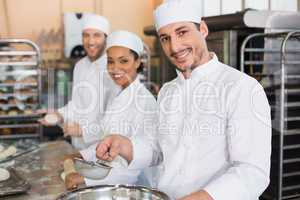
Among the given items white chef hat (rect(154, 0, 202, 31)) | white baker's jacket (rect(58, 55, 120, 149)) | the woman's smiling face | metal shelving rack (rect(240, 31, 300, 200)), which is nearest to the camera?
white chef hat (rect(154, 0, 202, 31))

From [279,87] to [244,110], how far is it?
1.56 m

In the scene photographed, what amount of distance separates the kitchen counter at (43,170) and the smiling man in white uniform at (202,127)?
0.96 feet

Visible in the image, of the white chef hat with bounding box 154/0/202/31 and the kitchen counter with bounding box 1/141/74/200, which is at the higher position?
the white chef hat with bounding box 154/0/202/31

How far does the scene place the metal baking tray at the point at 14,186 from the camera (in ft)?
4.63

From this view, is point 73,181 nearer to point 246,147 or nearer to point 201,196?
point 201,196

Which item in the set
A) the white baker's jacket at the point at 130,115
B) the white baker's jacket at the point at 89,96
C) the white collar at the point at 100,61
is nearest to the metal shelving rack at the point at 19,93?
the white baker's jacket at the point at 89,96

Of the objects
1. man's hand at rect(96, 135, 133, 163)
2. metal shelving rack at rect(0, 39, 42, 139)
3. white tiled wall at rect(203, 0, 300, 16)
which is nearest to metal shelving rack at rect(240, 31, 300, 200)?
white tiled wall at rect(203, 0, 300, 16)

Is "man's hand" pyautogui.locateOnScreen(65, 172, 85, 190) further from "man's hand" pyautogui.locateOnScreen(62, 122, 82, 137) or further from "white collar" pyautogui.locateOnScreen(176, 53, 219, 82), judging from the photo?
"man's hand" pyautogui.locateOnScreen(62, 122, 82, 137)

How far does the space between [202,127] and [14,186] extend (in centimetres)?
72

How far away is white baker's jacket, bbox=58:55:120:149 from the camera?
2359mm

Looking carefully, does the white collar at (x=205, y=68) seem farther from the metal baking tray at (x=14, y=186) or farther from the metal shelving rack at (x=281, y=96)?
the metal shelving rack at (x=281, y=96)

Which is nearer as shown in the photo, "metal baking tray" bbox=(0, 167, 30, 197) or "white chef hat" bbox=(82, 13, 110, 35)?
"metal baking tray" bbox=(0, 167, 30, 197)

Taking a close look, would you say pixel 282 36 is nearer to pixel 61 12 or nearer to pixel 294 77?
pixel 294 77

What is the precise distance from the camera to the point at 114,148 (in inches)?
54.0
